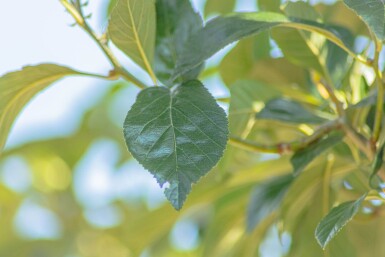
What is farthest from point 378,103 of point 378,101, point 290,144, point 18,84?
point 18,84

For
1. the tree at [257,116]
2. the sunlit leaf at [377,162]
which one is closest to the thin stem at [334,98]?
the tree at [257,116]

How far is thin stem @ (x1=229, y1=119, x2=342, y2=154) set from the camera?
2.59ft

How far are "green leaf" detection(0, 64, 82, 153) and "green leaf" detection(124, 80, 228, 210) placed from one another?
6.2 inches

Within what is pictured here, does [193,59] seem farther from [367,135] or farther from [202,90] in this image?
[367,135]

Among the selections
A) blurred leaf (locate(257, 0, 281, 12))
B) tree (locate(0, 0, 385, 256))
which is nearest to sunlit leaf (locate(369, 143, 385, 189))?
tree (locate(0, 0, 385, 256))

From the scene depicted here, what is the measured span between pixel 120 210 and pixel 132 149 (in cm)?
113

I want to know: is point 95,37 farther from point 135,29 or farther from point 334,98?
point 334,98

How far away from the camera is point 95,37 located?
0.74 meters

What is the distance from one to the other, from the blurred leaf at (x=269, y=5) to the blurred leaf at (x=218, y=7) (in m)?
0.09

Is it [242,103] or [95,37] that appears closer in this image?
[95,37]

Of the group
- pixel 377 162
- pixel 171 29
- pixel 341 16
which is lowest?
pixel 341 16

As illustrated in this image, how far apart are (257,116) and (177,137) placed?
246 mm

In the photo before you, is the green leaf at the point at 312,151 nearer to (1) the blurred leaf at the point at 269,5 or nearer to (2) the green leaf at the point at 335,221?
(2) the green leaf at the point at 335,221

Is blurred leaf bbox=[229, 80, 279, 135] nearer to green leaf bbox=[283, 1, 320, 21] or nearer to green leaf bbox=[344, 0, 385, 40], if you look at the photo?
green leaf bbox=[283, 1, 320, 21]
